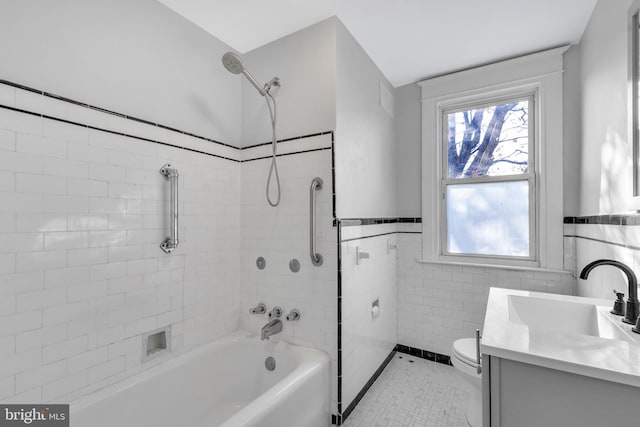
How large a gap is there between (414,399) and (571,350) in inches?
59.3

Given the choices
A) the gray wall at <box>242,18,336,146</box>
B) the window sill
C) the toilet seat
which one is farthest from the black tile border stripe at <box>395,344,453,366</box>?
the gray wall at <box>242,18,336,146</box>

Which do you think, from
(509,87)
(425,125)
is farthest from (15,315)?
(509,87)

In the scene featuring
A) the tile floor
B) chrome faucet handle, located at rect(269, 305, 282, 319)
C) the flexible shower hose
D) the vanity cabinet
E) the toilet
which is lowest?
the tile floor

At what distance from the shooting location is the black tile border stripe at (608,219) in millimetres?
1213

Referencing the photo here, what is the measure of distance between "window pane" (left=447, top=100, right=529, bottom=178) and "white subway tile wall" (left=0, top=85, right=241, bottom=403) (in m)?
2.15

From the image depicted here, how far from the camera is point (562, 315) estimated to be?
55.0 inches

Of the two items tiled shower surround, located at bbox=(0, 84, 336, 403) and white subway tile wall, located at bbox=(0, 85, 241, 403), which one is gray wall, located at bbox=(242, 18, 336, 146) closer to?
tiled shower surround, located at bbox=(0, 84, 336, 403)

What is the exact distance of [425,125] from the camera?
2703mm

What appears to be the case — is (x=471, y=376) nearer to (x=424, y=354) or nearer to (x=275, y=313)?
(x=424, y=354)

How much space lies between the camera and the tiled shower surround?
1.23 metres

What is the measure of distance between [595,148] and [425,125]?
4.05 feet

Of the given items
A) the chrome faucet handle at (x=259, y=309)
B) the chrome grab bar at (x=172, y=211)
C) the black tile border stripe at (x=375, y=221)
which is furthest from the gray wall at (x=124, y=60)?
the chrome faucet handle at (x=259, y=309)

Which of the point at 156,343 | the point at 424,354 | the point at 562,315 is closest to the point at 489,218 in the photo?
the point at 562,315

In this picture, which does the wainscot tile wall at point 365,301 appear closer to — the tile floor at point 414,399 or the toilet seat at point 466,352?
the tile floor at point 414,399
